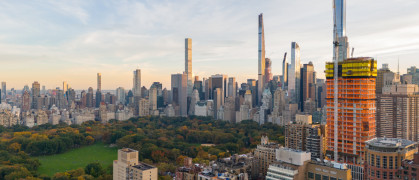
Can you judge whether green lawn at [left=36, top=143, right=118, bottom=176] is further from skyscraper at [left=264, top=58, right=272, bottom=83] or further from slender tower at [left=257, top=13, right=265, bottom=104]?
skyscraper at [left=264, top=58, right=272, bottom=83]

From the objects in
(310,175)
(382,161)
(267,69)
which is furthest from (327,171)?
(267,69)

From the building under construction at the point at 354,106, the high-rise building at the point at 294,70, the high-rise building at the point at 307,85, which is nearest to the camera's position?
the building under construction at the point at 354,106

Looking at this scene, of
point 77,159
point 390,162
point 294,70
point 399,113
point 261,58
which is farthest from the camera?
point 261,58

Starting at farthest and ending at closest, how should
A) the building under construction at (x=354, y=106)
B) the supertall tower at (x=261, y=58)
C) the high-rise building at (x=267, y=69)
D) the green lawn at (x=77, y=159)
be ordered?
the high-rise building at (x=267, y=69) → the supertall tower at (x=261, y=58) → the green lawn at (x=77, y=159) → the building under construction at (x=354, y=106)

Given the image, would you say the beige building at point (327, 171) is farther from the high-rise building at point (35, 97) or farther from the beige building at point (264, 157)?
the high-rise building at point (35, 97)

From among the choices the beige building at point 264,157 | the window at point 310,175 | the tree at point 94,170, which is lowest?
the tree at point 94,170

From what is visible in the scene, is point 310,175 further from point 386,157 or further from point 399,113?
point 399,113

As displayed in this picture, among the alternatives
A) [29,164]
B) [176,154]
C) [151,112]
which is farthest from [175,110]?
[29,164]

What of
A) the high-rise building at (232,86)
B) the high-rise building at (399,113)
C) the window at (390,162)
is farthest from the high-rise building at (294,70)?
the window at (390,162)
